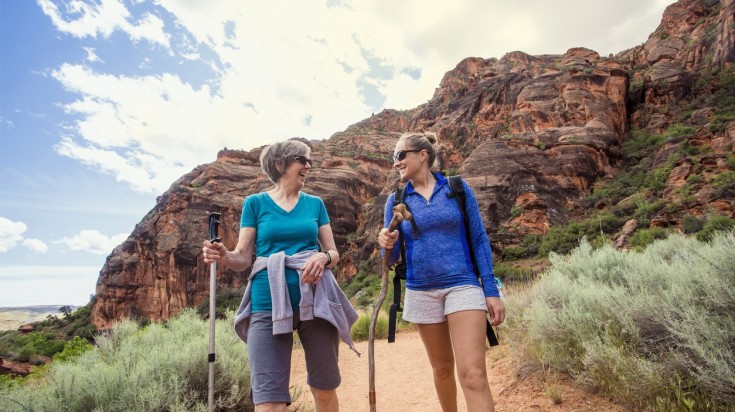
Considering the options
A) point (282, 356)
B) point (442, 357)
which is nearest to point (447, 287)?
point (442, 357)

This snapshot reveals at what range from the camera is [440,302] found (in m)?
2.47

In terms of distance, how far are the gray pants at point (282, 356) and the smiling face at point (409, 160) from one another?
45.7 inches

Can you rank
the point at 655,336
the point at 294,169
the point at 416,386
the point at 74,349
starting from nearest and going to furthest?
the point at 294,169
the point at 655,336
the point at 416,386
the point at 74,349

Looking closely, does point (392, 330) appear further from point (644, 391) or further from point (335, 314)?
point (644, 391)

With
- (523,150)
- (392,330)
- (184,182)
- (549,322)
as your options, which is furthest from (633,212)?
(184,182)

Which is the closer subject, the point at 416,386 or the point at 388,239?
the point at 388,239

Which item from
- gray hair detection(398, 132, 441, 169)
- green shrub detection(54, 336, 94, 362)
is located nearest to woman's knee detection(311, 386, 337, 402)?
gray hair detection(398, 132, 441, 169)

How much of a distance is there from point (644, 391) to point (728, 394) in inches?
21.9

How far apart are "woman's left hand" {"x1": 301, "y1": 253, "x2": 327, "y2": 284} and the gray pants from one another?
0.84 ft

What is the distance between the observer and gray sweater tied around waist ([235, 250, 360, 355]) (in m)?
2.24

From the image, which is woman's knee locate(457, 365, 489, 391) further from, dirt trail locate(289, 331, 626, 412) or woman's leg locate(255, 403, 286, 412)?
dirt trail locate(289, 331, 626, 412)

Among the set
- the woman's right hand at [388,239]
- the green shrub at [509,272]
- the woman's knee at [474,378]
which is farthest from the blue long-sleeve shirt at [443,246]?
the green shrub at [509,272]

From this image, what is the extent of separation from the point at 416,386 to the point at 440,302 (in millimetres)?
4197

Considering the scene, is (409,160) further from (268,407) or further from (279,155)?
(268,407)
